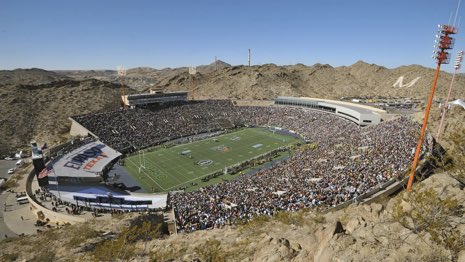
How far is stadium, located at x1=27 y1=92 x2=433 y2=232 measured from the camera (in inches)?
1008

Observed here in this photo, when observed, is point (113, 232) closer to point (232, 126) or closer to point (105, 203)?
point (105, 203)

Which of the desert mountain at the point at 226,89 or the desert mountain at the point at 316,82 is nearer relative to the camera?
the desert mountain at the point at 226,89

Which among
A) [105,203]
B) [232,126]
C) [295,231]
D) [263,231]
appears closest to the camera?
[295,231]

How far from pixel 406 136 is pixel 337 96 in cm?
7515

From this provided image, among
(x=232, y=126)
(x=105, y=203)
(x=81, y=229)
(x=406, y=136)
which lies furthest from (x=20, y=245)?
(x=232, y=126)

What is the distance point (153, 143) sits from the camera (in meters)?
55.7

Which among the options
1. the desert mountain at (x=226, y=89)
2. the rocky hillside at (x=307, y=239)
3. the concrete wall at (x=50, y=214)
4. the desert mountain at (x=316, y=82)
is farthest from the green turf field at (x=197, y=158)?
the desert mountain at (x=316, y=82)

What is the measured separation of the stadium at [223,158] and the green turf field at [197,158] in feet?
0.56

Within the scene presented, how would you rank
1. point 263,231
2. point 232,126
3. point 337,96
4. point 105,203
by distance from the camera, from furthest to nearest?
point 337,96 < point 232,126 < point 105,203 < point 263,231

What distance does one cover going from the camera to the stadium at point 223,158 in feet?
84.0

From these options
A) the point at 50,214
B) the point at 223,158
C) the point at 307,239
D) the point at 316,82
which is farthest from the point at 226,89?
the point at 307,239

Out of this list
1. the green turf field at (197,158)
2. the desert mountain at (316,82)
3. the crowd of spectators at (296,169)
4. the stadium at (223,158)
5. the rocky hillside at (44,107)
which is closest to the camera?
the crowd of spectators at (296,169)

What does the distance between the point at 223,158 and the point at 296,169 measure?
17.0m

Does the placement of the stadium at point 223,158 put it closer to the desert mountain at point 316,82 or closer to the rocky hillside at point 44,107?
the rocky hillside at point 44,107
